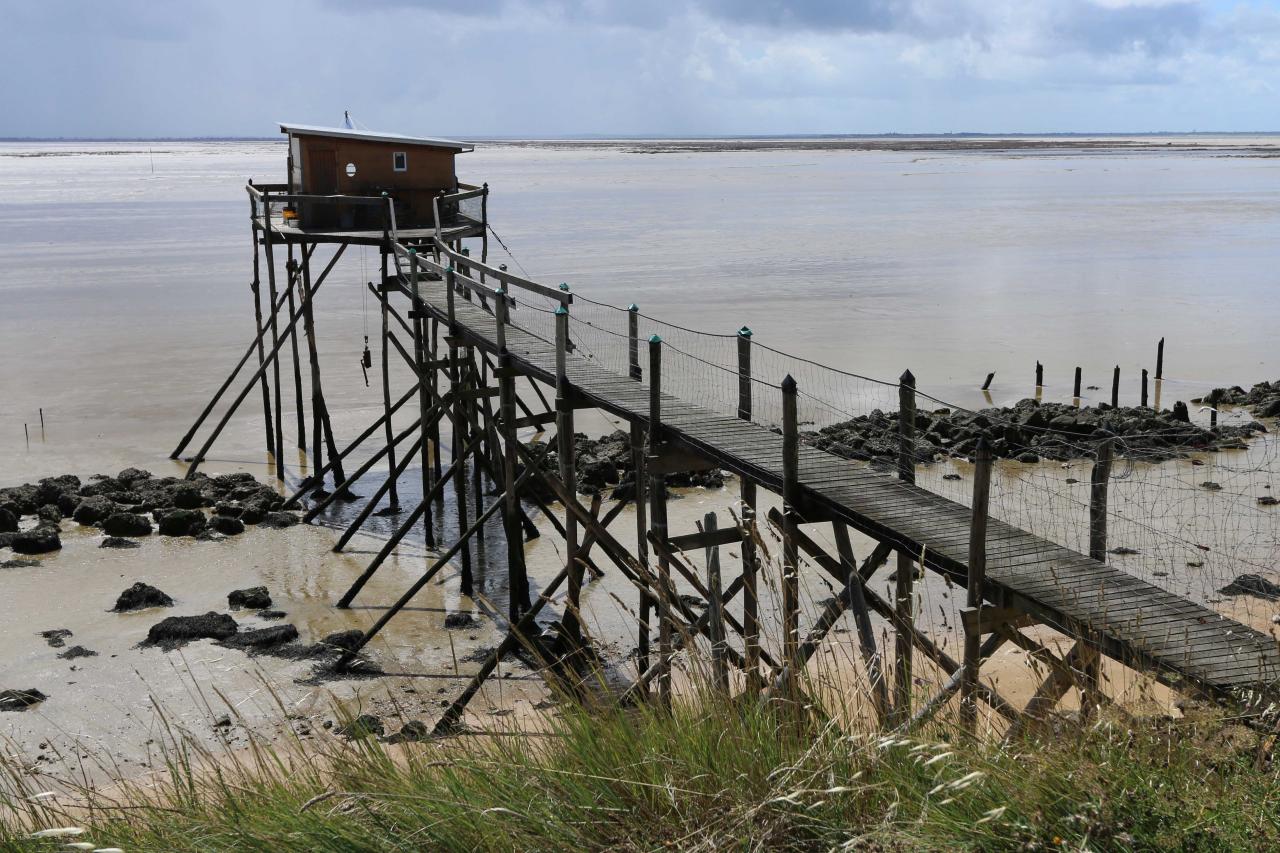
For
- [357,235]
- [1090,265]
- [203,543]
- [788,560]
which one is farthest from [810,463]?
[1090,265]

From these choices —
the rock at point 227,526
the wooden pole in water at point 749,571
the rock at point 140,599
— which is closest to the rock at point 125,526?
the rock at point 227,526

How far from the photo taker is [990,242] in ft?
170

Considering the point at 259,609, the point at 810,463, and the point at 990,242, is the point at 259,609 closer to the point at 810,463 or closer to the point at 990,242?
the point at 810,463

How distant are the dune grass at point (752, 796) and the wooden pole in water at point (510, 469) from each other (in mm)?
7650

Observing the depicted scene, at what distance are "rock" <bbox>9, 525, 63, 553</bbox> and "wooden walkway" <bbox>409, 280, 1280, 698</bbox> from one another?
8.10m

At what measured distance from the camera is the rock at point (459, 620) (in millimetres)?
12797

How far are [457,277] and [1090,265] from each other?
34.3m

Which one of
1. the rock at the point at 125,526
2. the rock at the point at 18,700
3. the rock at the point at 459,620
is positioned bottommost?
the rock at the point at 459,620

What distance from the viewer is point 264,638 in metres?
12.4

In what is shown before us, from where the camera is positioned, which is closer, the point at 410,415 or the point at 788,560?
the point at 788,560

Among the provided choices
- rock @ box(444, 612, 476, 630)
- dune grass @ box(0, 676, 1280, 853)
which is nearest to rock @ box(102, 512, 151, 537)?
rock @ box(444, 612, 476, 630)

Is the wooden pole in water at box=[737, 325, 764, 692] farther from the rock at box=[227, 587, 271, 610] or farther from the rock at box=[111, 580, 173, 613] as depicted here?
the rock at box=[111, 580, 173, 613]

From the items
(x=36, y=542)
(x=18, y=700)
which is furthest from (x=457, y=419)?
(x=36, y=542)

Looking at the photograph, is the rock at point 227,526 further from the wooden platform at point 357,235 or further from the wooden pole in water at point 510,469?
the wooden pole in water at point 510,469
